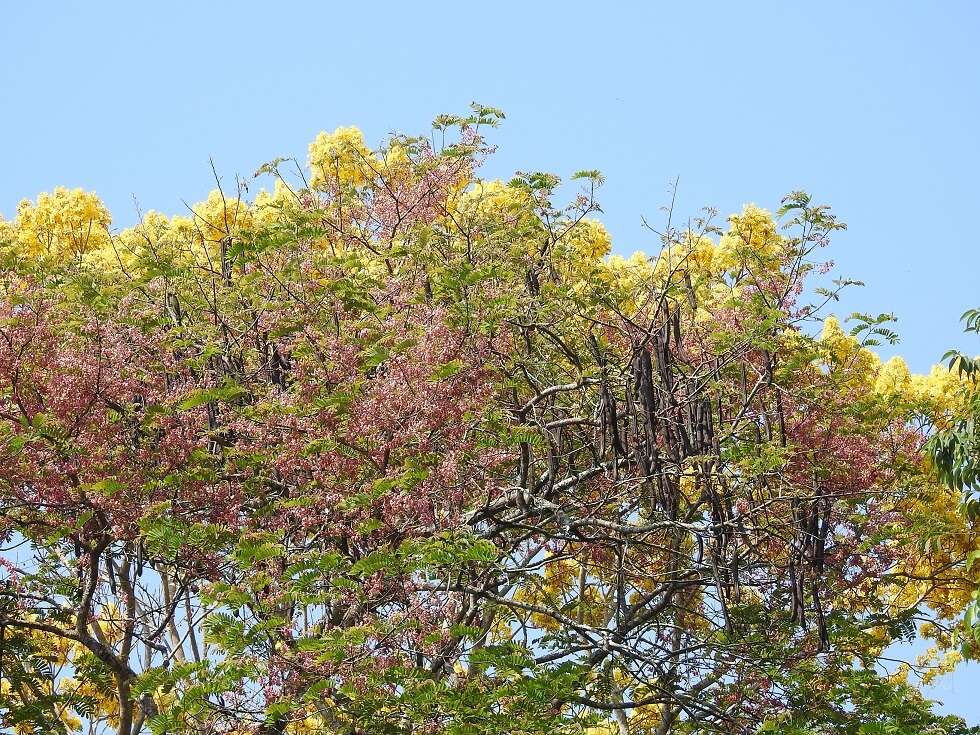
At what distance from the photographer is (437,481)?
31.8 ft

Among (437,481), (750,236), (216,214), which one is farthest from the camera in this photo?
(216,214)

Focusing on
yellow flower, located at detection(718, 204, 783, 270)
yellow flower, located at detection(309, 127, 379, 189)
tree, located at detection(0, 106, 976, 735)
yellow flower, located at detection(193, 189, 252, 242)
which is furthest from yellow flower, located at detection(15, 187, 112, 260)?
yellow flower, located at detection(718, 204, 783, 270)

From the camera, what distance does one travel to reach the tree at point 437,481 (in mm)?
8938

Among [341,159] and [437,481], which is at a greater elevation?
[341,159]

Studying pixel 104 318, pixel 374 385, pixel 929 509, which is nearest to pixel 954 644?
pixel 929 509

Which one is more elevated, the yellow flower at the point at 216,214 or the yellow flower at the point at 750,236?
the yellow flower at the point at 216,214

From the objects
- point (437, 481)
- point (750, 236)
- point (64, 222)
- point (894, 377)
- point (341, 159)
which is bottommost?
point (437, 481)

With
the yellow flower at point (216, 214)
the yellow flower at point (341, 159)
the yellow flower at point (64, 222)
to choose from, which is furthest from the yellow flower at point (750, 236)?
the yellow flower at point (64, 222)

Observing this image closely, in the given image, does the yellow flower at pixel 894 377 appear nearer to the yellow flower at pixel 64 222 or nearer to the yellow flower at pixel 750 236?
the yellow flower at pixel 750 236

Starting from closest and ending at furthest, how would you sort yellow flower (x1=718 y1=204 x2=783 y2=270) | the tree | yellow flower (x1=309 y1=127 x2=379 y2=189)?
the tree → yellow flower (x1=718 y1=204 x2=783 y2=270) → yellow flower (x1=309 y1=127 x2=379 y2=189)

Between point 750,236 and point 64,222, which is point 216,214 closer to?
point 64,222

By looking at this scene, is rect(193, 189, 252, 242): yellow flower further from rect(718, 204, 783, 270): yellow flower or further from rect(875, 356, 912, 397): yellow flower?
rect(875, 356, 912, 397): yellow flower

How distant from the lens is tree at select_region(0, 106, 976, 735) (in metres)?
8.94

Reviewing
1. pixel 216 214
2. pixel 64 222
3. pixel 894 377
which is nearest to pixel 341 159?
pixel 216 214
